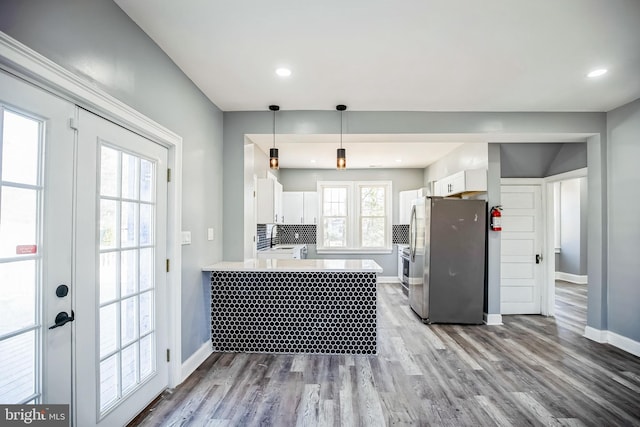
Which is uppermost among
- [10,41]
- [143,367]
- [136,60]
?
[136,60]

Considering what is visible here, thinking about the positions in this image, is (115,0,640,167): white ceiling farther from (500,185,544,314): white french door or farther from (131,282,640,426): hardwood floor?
(131,282,640,426): hardwood floor

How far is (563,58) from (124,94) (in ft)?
10.6

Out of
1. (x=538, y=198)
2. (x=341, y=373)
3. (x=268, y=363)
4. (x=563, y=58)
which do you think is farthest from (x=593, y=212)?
(x=268, y=363)

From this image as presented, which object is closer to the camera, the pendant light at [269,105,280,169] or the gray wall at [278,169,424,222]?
the pendant light at [269,105,280,169]

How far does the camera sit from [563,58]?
2439 mm

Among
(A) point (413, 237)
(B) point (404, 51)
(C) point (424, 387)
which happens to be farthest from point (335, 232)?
(B) point (404, 51)

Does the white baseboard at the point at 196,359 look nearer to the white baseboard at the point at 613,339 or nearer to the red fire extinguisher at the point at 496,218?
the red fire extinguisher at the point at 496,218

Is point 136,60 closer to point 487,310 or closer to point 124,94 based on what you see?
point 124,94

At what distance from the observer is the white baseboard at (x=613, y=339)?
10.7 feet

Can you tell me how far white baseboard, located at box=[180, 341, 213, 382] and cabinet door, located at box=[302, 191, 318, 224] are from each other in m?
3.94

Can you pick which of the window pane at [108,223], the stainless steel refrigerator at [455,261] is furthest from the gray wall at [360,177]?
the window pane at [108,223]

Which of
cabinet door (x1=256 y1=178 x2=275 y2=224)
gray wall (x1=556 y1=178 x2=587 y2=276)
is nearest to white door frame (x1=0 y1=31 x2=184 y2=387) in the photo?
cabinet door (x1=256 y1=178 x2=275 y2=224)

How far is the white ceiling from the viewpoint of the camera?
1.91m

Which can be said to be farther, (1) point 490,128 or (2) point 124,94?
(1) point 490,128
